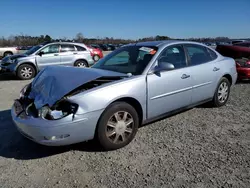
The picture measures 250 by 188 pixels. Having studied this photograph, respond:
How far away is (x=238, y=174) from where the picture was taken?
2588 mm

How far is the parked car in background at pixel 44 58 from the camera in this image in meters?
9.15

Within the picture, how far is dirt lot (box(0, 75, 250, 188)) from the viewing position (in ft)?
8.31

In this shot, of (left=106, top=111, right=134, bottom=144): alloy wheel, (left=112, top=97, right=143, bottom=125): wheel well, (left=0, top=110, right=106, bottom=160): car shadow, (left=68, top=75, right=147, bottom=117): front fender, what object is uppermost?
(left=68, top=75, right=147, bottom=117): front fender

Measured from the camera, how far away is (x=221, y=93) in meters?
4.90

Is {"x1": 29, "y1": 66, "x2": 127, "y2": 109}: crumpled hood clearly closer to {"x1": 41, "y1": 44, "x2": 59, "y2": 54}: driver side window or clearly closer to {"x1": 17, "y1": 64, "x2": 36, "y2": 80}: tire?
{"x1": 17, "y1": 64, "x2": 36, "y2": 80}: tire

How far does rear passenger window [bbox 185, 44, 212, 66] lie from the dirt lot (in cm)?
118

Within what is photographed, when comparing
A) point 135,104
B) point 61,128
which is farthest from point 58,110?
point 135,104

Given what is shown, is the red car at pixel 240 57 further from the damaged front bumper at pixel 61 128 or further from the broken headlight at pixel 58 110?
the broken headlight at pixel 58 110

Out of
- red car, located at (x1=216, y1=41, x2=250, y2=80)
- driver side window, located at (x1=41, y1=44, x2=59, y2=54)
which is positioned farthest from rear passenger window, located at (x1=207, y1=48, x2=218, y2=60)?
driver side window, located at (x1=41, y1=44, x2=59, y2=54)

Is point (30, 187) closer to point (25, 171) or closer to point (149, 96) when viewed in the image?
point (25, 171)

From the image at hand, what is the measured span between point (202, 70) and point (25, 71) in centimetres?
744

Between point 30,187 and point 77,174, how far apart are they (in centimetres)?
52

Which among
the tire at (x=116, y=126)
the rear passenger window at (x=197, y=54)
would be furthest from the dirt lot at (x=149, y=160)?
the rear passenger window at (x=197, y=54)

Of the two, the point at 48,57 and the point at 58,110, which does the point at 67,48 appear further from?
the point at 58,110
